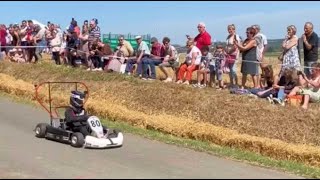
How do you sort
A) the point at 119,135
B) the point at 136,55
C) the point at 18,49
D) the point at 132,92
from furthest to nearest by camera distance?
the point at 18,49 → the point at 136,55 → the point at 132,92 → the point at 119,135

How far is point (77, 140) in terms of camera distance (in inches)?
403

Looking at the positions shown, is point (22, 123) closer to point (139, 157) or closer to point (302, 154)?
point (139, 157)

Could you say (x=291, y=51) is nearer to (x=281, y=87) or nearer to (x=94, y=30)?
(x=281, y=87)

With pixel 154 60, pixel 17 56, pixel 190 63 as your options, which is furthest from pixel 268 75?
pixel 17 56

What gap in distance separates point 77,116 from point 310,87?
Answer: 632cm

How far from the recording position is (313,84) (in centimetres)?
1380

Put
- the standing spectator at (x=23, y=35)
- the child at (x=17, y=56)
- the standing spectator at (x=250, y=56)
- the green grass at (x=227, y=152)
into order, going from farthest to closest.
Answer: the standing spectator at (x=23, y=35)
the child at (x=17, y=56)
the standing spectator at (x=250, y=56)
the green grass at (x=227, y=152)

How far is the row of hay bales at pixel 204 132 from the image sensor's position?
36.3ft

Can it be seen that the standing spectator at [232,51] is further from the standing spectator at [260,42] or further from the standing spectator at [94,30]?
the standing spectator at [94,30]

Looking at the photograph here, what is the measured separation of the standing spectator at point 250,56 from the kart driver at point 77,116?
231 inches

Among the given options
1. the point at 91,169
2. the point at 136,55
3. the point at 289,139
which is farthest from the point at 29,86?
the point at 91,169

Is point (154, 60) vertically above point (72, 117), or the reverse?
point (154, 60)

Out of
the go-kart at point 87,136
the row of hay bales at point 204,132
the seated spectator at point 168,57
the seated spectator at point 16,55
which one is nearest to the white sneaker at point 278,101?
the row of hay bales at point 204,132

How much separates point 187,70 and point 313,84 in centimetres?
418
